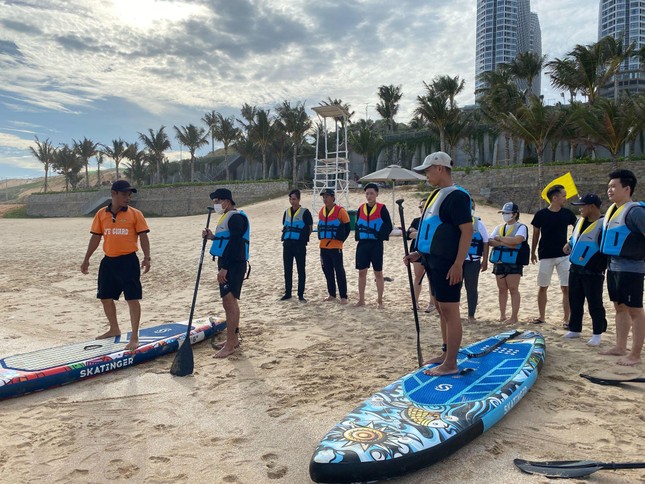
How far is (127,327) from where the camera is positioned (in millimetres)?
6723

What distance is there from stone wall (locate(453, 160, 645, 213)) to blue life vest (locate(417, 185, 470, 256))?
2418 cm

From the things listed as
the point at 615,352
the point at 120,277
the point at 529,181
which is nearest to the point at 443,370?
the point at 615,352

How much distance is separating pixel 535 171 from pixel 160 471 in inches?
1115

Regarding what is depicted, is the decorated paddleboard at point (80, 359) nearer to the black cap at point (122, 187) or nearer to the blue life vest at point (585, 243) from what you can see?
the black cap at point (122, 187)

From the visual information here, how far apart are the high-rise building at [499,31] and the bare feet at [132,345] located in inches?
3341

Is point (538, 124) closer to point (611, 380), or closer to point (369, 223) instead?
point (369, 223)

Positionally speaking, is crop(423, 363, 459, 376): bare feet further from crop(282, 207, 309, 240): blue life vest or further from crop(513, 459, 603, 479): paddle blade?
crop(282, 207, 309, 240): blue life vest

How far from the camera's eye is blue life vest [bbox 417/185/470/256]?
3939 millimetres

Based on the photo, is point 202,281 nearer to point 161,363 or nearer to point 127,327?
point 127,327

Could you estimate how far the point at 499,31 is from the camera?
78.9m

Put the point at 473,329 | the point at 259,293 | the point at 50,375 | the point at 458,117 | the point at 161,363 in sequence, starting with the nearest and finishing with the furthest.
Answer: the point at 50,375, the point at 161,363, the point at 473,329, the point at 259,293, the point at 458,117

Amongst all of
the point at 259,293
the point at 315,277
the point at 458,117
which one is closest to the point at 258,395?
the point at 259,293

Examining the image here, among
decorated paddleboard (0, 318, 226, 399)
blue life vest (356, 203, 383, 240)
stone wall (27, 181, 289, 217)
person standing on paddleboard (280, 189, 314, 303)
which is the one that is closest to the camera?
decorated paddleboard (0, 318, 226, 399)

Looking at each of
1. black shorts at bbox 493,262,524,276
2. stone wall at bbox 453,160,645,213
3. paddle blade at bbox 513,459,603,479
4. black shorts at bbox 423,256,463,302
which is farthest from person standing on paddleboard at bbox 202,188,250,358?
stone wall at bbox 453,160,645,213
